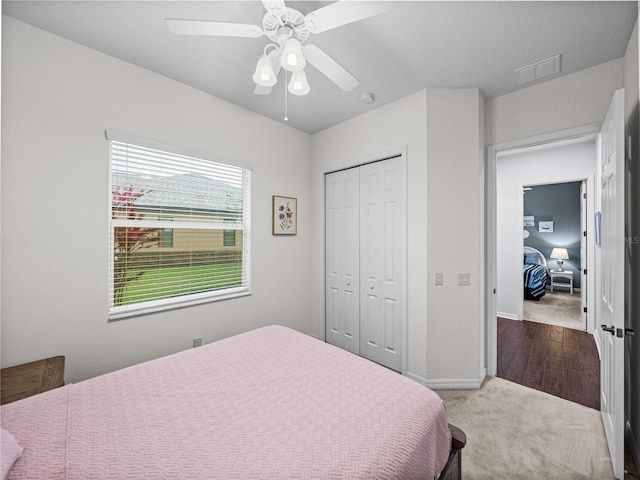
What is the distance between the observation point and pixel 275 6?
4.53 ft

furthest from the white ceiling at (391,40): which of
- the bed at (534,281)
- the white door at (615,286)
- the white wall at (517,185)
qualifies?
the bed at (534,281)

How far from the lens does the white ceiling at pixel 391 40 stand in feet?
5.56

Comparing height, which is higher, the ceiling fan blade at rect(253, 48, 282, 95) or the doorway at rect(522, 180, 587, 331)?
the ceiling fan blade at rect(253, 48, 282, 95)

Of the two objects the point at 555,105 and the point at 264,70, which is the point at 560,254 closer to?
the point at 555,105

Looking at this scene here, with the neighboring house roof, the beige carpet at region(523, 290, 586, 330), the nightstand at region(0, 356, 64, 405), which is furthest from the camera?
the beige carpet at region(523, 290, 586, 330)

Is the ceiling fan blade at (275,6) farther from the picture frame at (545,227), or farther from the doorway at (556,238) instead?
the picture frame at (545,227)

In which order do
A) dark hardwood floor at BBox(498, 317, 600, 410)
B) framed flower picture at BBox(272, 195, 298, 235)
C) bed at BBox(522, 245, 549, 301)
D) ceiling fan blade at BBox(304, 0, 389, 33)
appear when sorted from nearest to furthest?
1. ceiling fan blade at BBox(304, 0, 389, 33)
2. dark hardwood floor at BBox(498, 317, 600, 410)
3. framed flower picture at BBox(272, 195, 298, 235)
4. bed at BBox(522, 245, 549, 301)

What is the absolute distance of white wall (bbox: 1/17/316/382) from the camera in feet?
5.82

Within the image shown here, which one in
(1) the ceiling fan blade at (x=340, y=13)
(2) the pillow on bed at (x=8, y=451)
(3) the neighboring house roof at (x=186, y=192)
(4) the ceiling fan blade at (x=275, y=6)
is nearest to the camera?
(2) the pillow on bed at (x=8, y=451)

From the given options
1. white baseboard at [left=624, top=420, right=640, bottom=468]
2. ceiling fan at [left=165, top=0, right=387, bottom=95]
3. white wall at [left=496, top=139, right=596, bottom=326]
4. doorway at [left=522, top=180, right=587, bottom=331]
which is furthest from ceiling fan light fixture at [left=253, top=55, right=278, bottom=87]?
doorway at [left=522, top=180, right=587, bottom=331]

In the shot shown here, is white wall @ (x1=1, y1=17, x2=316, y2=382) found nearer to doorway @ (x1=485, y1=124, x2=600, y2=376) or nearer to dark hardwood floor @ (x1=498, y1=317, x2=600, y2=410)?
dark hardwood floor @ (x1=498, y1=317, x2=600, y2=410)

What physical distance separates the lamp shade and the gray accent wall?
0.17 m

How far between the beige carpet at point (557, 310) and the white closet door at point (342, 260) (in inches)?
130

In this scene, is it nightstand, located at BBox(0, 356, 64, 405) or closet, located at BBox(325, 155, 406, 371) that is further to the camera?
closet, located at BBox(325, 155, 406, 371)
